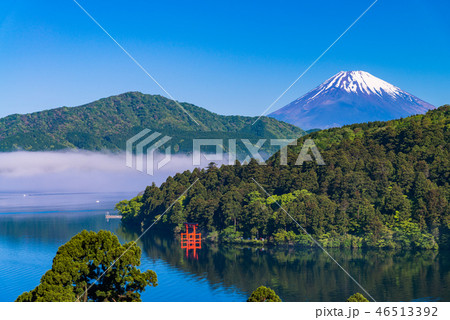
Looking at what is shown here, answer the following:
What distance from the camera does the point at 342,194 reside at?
159 feet

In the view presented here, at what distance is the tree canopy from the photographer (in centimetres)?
1673

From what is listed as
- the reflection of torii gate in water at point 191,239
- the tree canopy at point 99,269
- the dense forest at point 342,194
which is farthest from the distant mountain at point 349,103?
the tree canopy at point 99,269

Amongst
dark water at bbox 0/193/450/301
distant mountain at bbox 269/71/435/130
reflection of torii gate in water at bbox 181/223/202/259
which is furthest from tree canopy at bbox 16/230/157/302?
distant mountain at bbox 269/71/435/130

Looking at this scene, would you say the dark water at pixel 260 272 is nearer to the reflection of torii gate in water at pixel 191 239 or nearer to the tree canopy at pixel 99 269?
the reflection of torii gate in water at pixel 191 239

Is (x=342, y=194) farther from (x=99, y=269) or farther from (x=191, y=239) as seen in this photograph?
(x=99, y=269)

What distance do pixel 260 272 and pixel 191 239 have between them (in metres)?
13.4

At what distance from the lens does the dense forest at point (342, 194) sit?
143 ft

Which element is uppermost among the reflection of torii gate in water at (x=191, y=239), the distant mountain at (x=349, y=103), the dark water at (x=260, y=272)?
the distant mountain at (x=349, y=103)

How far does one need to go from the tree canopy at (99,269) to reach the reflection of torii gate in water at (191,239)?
81.3 ft

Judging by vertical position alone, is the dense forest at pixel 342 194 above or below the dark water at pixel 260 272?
above

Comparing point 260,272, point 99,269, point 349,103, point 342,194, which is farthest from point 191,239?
point 349,103

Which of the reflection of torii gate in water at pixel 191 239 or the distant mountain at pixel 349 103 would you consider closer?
the reflection of torii gate in water at pixel 191 239
